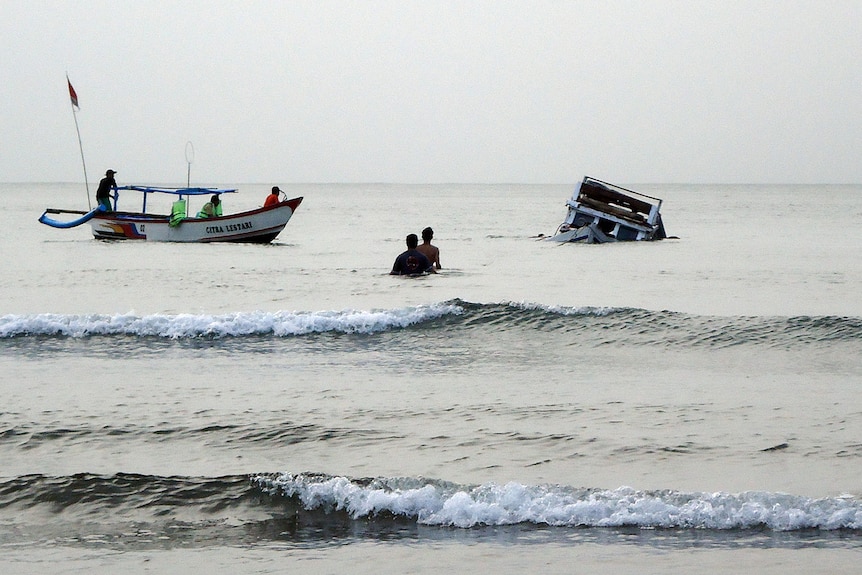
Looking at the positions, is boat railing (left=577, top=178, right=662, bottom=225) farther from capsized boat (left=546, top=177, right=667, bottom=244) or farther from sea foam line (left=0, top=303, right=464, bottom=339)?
sea foam line (left=0, top=303, right=464, bottom=339)

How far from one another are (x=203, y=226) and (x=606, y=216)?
39.3 ft

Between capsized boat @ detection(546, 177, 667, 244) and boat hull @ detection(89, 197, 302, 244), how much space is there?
840 centimetres

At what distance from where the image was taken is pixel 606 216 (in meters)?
26.5

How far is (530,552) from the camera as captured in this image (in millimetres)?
4910

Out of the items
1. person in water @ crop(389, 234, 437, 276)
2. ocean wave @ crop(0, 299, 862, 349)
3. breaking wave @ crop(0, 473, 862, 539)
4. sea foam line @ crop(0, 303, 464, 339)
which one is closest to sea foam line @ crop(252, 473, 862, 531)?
breaking wave @ crop(0, 473, 862, 539)

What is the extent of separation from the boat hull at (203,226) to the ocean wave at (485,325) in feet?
50.3

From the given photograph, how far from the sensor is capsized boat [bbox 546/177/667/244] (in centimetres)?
2644

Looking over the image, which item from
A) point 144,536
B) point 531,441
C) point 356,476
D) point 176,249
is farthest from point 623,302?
point 176,249

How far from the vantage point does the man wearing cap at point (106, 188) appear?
26433 millimetres

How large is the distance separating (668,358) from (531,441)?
14.7 ft

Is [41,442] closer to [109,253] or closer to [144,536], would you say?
[144,536]

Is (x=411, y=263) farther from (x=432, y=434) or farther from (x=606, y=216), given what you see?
(x=432, y=434)

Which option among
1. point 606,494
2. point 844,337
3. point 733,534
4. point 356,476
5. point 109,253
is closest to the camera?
point 733,534

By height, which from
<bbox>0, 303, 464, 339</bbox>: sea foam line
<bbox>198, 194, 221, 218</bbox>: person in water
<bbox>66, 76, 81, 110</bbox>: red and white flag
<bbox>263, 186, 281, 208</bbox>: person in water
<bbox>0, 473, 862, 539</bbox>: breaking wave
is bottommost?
<bbox>0, 303, 464, 339</bbox>: sea foam line
